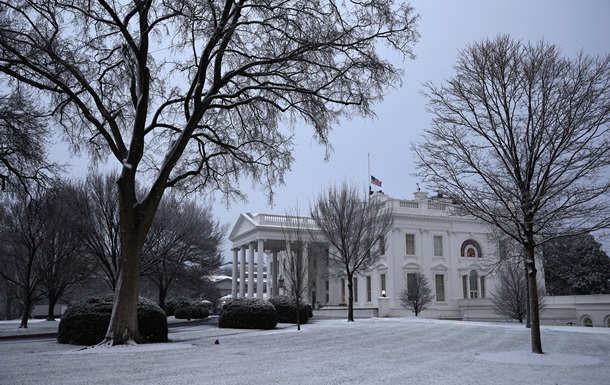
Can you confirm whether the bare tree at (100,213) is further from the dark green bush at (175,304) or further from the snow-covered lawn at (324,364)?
the dark green bush at (175,304)

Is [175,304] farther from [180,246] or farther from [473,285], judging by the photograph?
[473,285]

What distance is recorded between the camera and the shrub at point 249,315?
22.0 meters

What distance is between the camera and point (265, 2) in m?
12.5

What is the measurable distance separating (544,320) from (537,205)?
93.2 feet

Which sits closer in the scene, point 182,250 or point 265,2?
point 265,2

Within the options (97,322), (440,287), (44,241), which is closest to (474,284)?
(440,287)

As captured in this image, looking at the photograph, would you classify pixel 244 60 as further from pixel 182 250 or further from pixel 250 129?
pixel 182 250

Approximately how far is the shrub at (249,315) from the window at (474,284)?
3208cm

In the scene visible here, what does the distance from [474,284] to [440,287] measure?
11.9ft

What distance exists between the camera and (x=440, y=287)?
160ft

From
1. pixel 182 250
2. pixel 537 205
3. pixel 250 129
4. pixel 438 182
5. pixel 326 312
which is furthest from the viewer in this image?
pixel 326 312

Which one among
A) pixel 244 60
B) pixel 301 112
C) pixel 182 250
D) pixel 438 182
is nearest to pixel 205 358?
pixel 438 182

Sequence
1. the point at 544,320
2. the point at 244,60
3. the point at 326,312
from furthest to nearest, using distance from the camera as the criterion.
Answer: the point at 326,312 → the point at 544,320 → the point at 244,60

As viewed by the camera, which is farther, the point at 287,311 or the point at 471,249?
the point at 471,249
